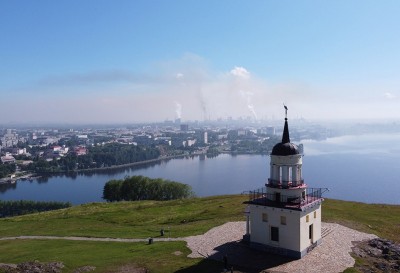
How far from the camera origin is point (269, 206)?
26531mm

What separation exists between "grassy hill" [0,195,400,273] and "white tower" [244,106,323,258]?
15.9ft

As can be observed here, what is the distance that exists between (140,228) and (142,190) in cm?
3795

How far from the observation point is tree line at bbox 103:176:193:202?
74.8 metres

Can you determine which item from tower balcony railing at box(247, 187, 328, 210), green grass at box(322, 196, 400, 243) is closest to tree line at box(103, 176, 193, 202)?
green grass at box(322, 196, 400, 243)

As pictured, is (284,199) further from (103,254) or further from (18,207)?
(18,207)

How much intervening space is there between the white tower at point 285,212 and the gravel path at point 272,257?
0.96 m

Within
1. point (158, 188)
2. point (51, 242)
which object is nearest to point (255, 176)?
point (158, 188)

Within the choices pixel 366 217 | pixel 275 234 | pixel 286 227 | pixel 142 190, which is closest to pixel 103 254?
pixel 275 234

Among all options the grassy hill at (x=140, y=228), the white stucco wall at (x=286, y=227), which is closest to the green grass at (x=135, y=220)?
the grassy hill at (x=140, y=228)

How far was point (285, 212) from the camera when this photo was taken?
25.9 metres

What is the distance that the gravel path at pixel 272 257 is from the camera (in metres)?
23.8

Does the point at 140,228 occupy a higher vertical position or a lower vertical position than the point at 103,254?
lower

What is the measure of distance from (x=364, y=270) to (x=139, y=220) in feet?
83.6

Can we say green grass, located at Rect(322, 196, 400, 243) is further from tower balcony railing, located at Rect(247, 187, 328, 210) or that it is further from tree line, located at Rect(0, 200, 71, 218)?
tree line, located at Rect(0, 200, 71, 218)
